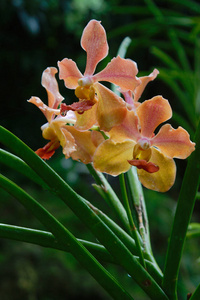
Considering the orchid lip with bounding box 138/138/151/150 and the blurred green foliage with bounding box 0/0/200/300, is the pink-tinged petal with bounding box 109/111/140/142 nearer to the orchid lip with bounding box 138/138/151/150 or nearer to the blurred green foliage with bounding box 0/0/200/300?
the orchid lip with bounding box 138/138/151/150

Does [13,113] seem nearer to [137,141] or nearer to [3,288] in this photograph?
[3,288]

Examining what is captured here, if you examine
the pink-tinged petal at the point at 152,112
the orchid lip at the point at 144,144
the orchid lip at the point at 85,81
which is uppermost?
the orchid lip at the point at 85,81

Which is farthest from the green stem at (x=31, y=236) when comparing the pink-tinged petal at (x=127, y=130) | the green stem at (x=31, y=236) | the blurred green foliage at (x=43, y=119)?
the blurred green foliage at (x=43, y=119)

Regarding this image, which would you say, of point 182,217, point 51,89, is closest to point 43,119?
point 51,89

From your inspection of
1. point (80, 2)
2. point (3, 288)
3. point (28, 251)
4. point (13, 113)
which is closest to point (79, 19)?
point (80, 2)

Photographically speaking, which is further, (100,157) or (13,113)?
(13,113)

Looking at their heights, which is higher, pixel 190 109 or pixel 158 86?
pixel 190 109

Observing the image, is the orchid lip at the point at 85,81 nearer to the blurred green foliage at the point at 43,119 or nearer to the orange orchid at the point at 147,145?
the orange orchid at the point at 147,145
